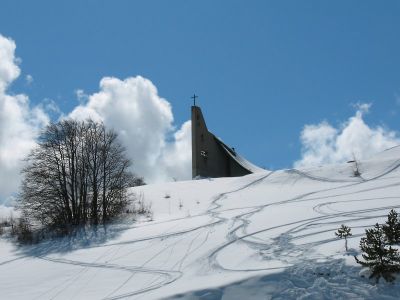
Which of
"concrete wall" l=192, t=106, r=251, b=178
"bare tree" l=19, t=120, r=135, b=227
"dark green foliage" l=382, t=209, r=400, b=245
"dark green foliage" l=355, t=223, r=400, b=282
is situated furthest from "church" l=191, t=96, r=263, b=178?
→ "dark green foliage" l=355, t=223, r=400, b=282

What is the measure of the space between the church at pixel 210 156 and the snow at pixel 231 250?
15.8 m

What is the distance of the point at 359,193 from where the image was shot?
58.2 feet

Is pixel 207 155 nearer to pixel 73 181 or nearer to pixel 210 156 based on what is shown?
pixel 210 156

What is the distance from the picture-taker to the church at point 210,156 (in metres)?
39.2

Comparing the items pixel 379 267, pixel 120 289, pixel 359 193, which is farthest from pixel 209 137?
pixel 379 267

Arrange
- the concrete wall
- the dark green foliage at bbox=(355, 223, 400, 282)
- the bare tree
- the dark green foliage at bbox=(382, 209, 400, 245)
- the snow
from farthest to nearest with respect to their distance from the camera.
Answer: the concrete wall, the bare tree, the dark green foliage at bbox=(382, 209, 400, 245), the snow, the dark green foliage at bbox=(355, 223, 400, 282)

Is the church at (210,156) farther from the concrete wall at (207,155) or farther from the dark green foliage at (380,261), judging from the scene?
the dark green foliage at (380,261)

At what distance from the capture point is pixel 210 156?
135ft

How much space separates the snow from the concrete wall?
51.6 feet

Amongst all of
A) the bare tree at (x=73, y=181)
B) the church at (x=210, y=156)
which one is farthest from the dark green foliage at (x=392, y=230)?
the church at (x=210, y=156)

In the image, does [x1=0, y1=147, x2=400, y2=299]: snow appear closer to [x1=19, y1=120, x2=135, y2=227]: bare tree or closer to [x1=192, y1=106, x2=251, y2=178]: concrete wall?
[x1=19, y1=120, x2=135, y2=227]: bare tree

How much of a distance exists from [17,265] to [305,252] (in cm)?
993

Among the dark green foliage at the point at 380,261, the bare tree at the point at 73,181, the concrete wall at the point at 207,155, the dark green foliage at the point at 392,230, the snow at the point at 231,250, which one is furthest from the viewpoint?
the concrete wall at the point at 207,155

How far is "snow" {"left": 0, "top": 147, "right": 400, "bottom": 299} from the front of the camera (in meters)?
8.70
